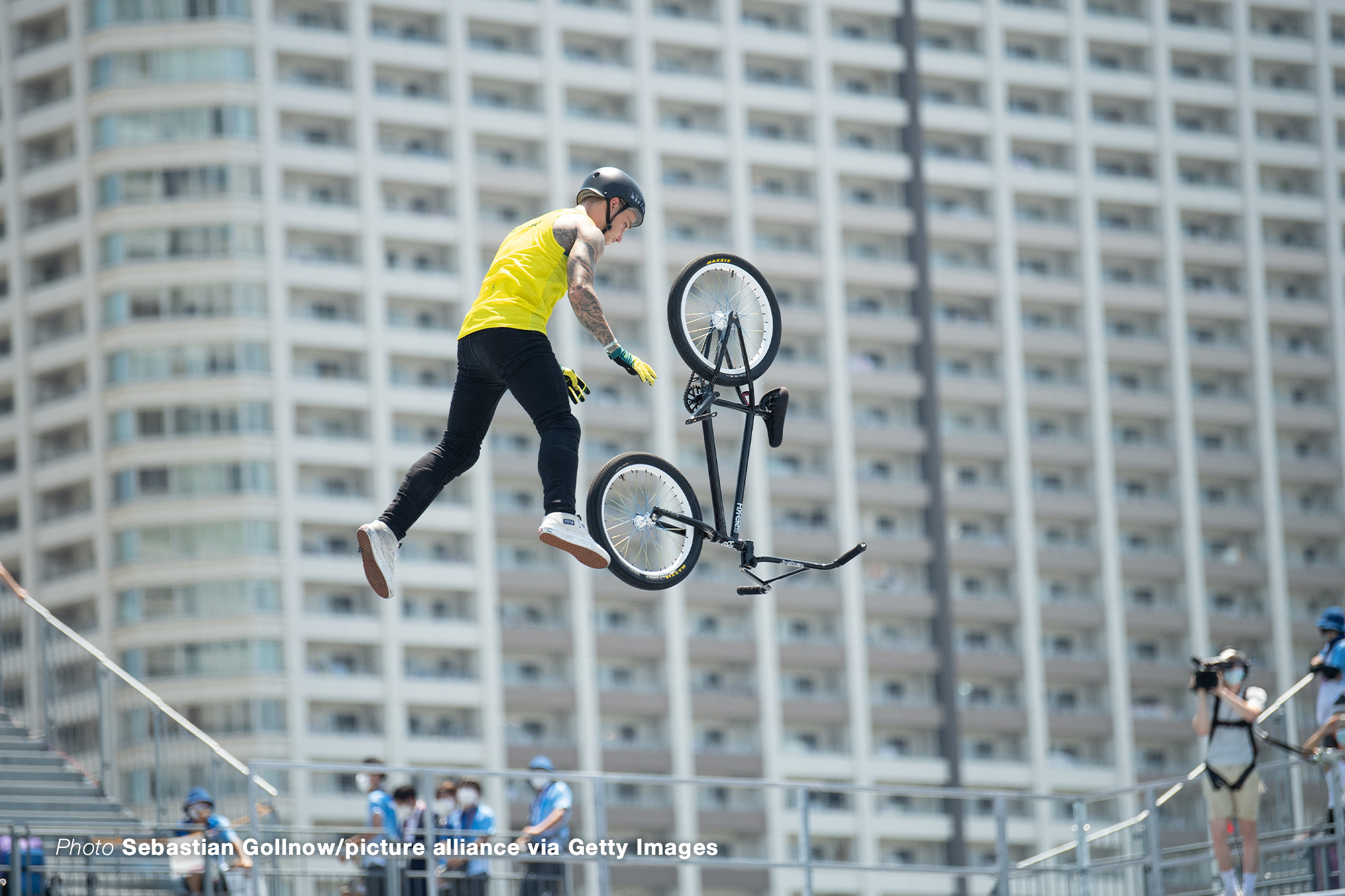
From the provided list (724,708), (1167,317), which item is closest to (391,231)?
(724,708)

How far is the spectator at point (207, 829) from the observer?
16781 millimetres

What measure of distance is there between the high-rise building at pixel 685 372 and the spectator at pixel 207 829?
170 ft

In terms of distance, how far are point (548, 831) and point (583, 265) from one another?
6806 millimetres

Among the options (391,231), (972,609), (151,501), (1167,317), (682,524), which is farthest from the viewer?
(1167,317)

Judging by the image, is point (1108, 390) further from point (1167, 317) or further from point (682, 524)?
point (682, 524)

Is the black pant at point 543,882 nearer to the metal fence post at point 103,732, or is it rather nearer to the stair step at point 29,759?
the metal fence post at point 103,732

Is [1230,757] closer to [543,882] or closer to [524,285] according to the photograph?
[543,882]

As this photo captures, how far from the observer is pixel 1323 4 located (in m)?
91.0

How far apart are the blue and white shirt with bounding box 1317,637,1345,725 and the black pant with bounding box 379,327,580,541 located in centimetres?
833

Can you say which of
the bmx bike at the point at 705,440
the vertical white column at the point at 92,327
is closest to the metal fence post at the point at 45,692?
the bmx bike at the point at 705,440

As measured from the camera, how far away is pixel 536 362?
40.0 ft

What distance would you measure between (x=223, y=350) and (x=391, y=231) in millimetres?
7743

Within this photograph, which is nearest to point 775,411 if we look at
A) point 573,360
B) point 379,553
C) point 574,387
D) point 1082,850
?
point 574,387

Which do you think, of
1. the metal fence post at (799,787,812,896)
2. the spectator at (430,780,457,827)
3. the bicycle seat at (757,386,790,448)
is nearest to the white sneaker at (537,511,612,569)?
the bicycle seat at (757,386,790,448)
